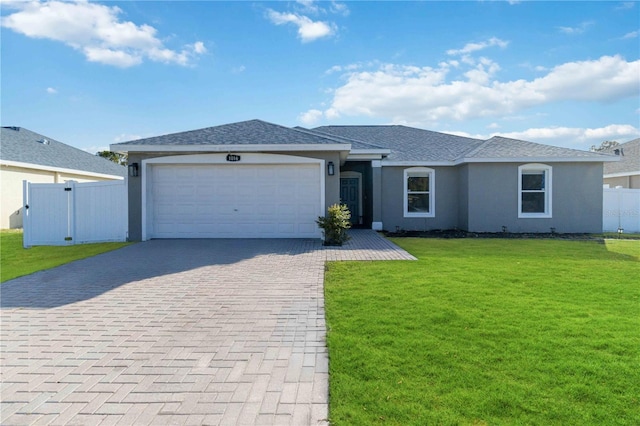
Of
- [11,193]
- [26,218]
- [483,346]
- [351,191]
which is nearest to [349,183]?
[351,191]

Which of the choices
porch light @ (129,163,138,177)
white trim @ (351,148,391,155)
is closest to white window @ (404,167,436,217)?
white trim @ (351,148,391,155)

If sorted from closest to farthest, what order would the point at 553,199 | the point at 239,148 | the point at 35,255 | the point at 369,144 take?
the point at 35,255
the point at 239,148
the point at 553,199
the point at 369,144

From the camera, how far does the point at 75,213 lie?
1304 cm

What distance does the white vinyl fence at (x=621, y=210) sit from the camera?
1623cm

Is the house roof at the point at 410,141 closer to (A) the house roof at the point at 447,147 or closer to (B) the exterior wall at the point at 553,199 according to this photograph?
(A) the house roof at the point at 447,147

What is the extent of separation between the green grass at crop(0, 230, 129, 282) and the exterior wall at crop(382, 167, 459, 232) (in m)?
10.6

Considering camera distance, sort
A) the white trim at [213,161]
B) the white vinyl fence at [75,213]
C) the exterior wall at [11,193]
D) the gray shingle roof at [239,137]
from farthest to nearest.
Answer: the exterior wall at [11,193] < the white vinyl fence at [75,213] < the white trim at [213,161] < the gray shingle roof at [239,137]

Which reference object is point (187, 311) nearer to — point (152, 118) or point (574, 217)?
point (574, 217)

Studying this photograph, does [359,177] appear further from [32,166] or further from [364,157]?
[32,166]

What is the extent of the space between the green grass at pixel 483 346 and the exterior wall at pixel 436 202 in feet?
29.0

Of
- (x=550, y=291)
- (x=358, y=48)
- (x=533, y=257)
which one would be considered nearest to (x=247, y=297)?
(x=550, y=291)

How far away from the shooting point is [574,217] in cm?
1505

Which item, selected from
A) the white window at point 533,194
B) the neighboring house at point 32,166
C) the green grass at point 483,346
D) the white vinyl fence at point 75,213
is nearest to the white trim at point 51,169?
the neighboring house at point 32,166

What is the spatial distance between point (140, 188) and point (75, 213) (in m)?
2.68
